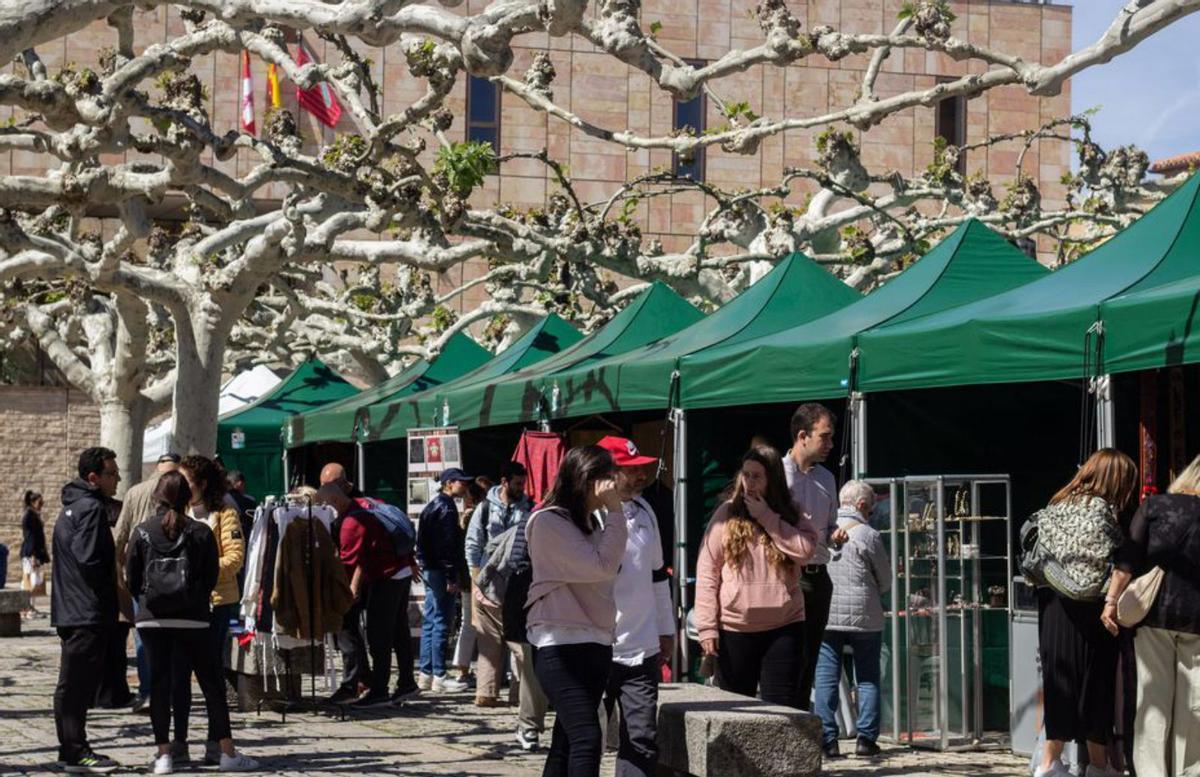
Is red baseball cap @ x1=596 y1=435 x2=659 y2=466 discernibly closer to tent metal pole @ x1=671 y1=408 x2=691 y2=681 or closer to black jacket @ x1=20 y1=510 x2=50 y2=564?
tent metal pole @ x1=671 y1=408 x2=691 y2=681

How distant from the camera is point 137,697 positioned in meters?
14.8

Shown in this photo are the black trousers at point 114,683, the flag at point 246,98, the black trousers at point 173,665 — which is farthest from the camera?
the flag at point 246,98

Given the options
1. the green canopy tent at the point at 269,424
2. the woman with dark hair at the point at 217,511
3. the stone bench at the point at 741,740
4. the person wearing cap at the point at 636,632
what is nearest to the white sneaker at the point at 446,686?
the woman with dark hair at the point at 217,511

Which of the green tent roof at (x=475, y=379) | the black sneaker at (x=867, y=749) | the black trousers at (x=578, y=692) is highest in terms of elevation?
the green tent roof at (x=475, y=379)

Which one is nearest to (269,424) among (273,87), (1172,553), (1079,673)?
(273,87)

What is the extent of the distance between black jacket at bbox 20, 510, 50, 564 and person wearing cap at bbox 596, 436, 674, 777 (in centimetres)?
2413

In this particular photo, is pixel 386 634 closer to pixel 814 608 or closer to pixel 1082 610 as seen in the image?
pixel 814 608

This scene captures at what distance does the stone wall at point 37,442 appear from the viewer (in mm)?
45312

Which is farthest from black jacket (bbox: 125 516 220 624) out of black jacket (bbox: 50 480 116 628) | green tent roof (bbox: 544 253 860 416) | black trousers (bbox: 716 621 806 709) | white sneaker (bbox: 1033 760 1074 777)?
white sneaker (bbox: 1033 760 1074 777)

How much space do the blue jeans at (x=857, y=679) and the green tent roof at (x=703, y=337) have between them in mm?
2762

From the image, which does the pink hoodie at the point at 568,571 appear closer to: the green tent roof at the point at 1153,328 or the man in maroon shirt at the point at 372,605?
the green tent roof at the point at 1153,328

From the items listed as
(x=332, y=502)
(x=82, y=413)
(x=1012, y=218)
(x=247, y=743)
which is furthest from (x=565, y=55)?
(x=247, y=743)

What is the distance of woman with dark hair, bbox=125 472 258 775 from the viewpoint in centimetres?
1062

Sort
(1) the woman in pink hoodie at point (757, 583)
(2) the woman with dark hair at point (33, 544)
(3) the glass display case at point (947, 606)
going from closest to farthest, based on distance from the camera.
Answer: (1) the woman in pink hoodie at point (757, 583) < (3) the glass display case at point (947, 606) < (2) the woman with dark hair at point (33, 544)
